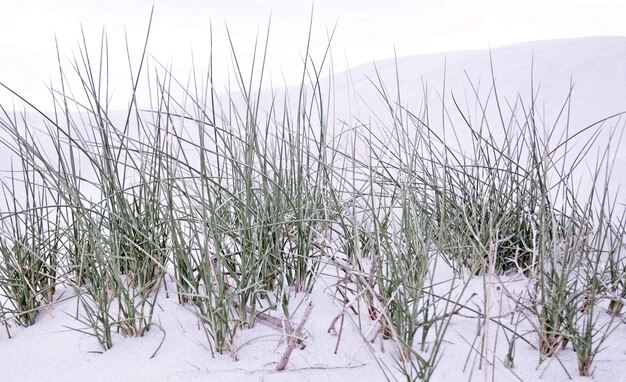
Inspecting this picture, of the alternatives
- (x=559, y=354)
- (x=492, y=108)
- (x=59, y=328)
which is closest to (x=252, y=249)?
(x=59, y=328)

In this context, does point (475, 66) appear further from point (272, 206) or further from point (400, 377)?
point (400, 377)

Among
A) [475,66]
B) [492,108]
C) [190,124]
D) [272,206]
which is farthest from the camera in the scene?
[190,124]

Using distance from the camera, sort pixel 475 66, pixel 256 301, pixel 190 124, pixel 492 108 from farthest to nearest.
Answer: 1. pixel 190 124
2. pixel 475 66
3. pixel 492 108
4. pixel 256 301

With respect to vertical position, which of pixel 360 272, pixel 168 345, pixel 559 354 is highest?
pixel 360 272

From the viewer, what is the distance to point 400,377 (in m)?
1.01

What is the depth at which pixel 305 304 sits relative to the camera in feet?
4.13

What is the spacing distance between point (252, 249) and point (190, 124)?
4273mm

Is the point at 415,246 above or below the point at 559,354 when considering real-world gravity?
above

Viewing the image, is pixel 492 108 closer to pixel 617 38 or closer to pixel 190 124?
pixel 617 38

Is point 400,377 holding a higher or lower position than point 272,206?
lower

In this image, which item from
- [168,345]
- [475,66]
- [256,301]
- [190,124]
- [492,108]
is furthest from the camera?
[190,124]

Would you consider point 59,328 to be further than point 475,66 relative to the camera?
No

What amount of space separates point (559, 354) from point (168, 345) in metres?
0.70

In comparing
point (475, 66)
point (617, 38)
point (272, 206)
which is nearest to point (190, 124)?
point (475, 66)
